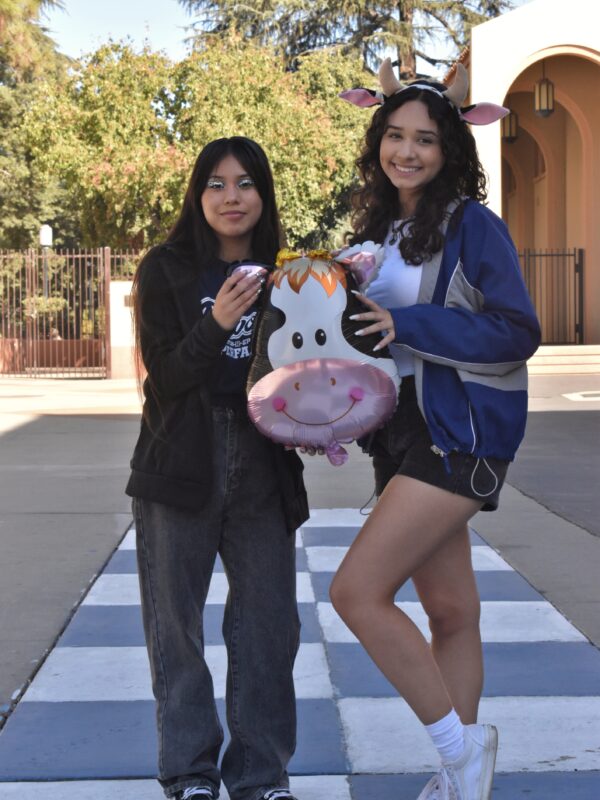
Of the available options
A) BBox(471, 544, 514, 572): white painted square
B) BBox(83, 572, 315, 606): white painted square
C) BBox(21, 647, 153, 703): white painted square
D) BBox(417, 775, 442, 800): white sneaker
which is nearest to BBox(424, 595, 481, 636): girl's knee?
BBox(417, 775, 442, 800): white sneaker

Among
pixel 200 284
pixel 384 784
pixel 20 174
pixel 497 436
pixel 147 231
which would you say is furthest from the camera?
pixel 20 174

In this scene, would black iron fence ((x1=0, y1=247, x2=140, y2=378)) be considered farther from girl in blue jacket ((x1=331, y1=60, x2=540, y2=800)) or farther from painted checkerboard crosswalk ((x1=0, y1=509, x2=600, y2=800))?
girl in blue jacket ((x1=331, y1=60, x2=540, y2=800))

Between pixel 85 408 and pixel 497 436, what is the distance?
13.8m

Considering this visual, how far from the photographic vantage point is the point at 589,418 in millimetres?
14047

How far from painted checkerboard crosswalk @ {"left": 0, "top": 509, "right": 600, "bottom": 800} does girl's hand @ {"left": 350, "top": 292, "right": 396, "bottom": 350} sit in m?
1.23

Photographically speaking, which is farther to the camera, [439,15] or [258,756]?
[439,15]

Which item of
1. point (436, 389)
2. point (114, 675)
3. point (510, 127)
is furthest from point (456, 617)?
point (510, 127)

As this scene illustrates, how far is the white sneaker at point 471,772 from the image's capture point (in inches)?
118

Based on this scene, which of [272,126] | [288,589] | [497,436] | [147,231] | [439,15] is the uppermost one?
[439,15]

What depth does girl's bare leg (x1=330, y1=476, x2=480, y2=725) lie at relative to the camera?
9.53 feet

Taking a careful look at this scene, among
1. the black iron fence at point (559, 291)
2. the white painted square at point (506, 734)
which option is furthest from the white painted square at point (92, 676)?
the black iron fence at point (559, 291)

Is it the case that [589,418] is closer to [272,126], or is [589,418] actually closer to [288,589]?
[288,589]

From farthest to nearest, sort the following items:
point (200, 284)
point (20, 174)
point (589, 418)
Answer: point (20, 174) < point (589, 418) < point (200, 284)

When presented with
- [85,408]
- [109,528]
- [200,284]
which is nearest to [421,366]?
[200,284]
